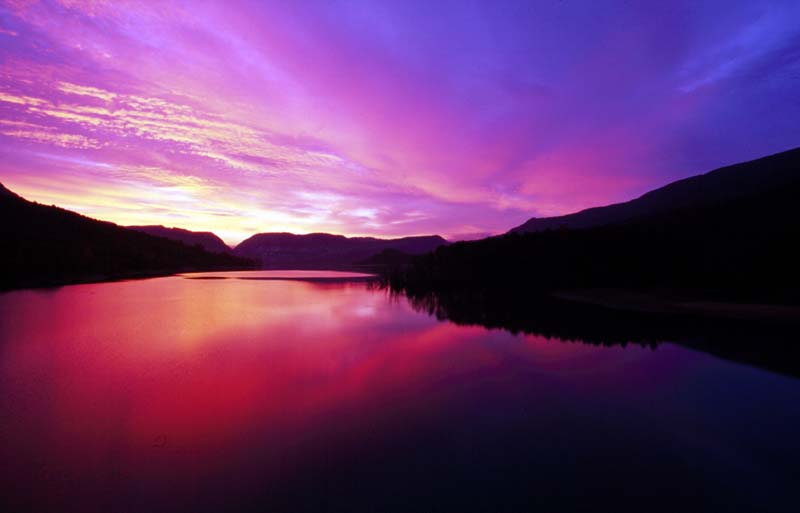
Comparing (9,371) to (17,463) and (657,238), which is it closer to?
(17,463)

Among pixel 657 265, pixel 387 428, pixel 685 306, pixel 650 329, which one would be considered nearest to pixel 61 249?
pixel 387 428

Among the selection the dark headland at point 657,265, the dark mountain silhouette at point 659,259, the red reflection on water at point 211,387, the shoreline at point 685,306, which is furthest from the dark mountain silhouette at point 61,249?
the shoreline at point 685,306

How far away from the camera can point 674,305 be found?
30.8 m

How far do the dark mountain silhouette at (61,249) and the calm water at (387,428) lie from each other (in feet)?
164

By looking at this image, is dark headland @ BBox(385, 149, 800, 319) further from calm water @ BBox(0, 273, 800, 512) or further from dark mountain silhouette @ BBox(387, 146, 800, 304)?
calm water @ BBox(0, 273, 800, 512)

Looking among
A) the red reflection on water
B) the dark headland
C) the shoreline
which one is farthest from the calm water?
the dark headland

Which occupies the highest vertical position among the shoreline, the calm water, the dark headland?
the dark headland

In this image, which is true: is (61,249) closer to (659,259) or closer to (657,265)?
(657,265)

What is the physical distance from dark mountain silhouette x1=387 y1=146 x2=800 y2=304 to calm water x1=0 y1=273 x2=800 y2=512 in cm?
3066

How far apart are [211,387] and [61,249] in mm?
73698

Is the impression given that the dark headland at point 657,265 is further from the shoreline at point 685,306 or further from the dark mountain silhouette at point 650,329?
the dark mountain silhouette at point 650,329

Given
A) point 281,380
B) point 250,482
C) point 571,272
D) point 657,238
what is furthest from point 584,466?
point 657,238

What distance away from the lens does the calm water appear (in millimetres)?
6270

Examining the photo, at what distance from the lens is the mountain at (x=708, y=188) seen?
11838cm
